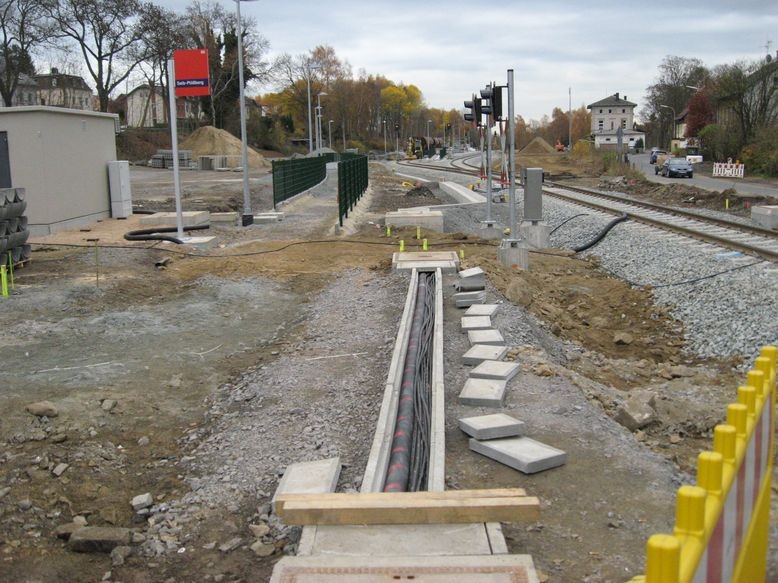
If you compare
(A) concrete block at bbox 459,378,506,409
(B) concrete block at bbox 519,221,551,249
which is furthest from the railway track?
(A) concrete block at bbox 459,378,506,409

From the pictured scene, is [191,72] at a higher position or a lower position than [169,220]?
higher

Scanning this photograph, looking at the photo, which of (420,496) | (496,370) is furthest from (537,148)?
(420,496)

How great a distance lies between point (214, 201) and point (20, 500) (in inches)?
1015

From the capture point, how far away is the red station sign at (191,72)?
62.5 feet

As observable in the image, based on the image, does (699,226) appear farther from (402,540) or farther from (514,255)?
(402,540)

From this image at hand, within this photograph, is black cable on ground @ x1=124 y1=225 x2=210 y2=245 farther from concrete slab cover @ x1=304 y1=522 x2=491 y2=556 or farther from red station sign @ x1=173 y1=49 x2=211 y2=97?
concrete slab cover @ x1=304 y1=522 x2=491 y2=556

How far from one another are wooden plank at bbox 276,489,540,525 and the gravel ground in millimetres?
6911

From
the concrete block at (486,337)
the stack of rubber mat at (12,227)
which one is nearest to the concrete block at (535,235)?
the concrete block at (486,337)

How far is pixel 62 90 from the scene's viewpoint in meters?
79.2

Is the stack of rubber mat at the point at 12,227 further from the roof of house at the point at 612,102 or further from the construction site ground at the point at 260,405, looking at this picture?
the roof of house at the point at 612,102

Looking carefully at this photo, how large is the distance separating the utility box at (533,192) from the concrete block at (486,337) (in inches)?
340

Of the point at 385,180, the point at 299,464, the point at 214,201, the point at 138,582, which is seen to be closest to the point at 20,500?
the point at 138,582

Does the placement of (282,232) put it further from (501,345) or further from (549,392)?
(549,392)

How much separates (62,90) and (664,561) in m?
86.6
